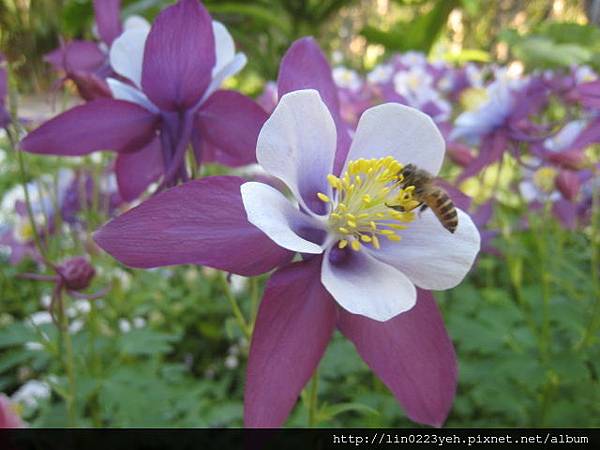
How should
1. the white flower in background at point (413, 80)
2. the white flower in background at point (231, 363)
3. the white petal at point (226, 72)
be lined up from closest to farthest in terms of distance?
the white petal at point (226, 72), the white flower in background at point (413, 80), the white flower in background at point (231, 363)

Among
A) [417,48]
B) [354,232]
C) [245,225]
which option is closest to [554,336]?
[354,232]

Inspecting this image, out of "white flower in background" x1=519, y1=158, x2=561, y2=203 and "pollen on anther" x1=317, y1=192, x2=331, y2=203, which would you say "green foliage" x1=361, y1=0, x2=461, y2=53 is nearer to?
"white flower in background" x1=519, y1=158, x2=561, y2=203

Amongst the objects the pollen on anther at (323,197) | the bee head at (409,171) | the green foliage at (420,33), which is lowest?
the green foliage at (420,33)

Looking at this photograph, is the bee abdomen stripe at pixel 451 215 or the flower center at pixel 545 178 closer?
the bee abdomen stripe at pixel 451 215

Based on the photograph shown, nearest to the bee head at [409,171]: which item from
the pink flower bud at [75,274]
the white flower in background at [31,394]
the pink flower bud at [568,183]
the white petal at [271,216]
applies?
the white petal at [271,216]

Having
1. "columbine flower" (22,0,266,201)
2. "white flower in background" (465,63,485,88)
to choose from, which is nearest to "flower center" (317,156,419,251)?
Result: "columbine flower" (22,0,266,201)

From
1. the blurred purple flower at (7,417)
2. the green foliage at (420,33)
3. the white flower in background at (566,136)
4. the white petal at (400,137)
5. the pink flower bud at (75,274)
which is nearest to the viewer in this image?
the blurred purple flower at (7,417)

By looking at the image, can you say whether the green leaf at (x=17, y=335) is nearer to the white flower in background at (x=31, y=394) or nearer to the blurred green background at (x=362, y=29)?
the white flower in background at (x=31, y=394)
